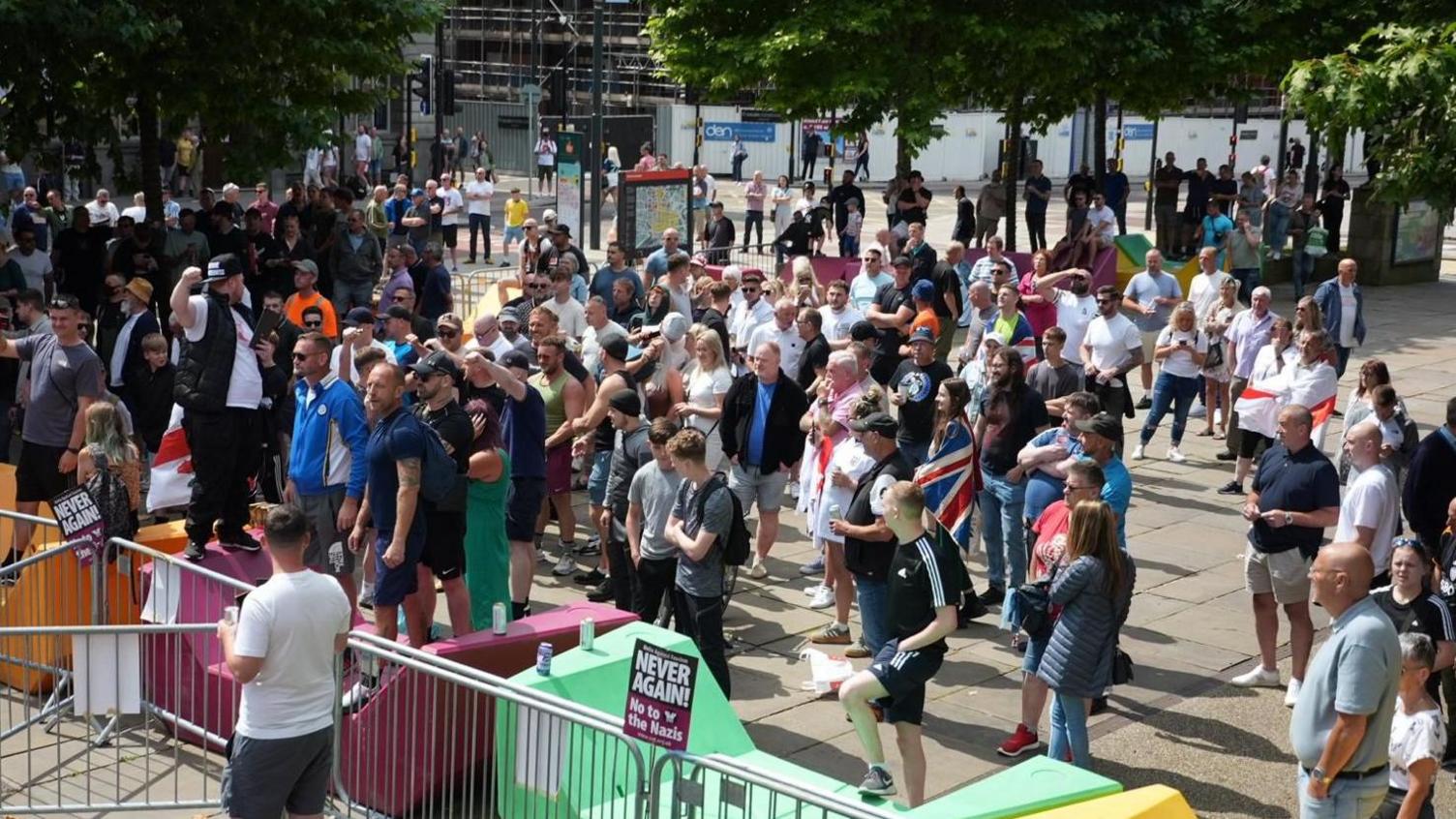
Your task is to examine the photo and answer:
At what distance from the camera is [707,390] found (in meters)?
11.6

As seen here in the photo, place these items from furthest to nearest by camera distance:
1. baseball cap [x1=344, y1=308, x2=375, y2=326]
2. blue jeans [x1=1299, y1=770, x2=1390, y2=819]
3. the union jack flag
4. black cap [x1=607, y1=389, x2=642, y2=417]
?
1. baseball cap [x1=344, y1=308, x2=375, y2=326]
2. the union jack flag
3. black cap [x1=607, y1=389, x2=642, y2=417]
4. blue jeans [x1=1299, y1=770, x2=1390, y2=819]

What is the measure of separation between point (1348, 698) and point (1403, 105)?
281 inches

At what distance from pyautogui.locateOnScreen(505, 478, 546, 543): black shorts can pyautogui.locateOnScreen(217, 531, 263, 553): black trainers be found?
1533mm

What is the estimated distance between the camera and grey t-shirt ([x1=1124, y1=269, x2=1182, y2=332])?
16609mm

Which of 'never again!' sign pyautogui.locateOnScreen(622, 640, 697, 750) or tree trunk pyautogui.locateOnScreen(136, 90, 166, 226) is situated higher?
tree trunk pyautogui.locateOnScreen(136, 90, 166, 226)

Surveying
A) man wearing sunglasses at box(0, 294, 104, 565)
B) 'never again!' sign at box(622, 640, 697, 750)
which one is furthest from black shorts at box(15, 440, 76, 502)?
'never again!' sign at box(622, 640, 697, 750)

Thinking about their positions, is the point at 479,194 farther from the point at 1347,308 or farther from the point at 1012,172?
the point at 1347,308

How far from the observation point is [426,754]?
25.5 feet

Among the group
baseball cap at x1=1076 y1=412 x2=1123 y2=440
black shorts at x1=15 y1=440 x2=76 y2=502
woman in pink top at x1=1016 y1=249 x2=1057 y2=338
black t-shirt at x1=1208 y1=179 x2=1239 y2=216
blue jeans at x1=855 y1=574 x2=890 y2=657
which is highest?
black t-shirt at x1=1208 y1=179 x2=1239 y2=216

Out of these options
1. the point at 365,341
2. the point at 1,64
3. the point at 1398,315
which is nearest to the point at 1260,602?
the point at 365,341

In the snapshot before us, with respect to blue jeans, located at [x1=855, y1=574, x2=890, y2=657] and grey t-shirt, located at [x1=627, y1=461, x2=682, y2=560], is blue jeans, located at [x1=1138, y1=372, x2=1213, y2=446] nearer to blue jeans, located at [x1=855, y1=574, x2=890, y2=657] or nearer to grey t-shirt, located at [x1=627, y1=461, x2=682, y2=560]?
blue jeans, located at [x1=855, y1=574, x2=890, y2=657]

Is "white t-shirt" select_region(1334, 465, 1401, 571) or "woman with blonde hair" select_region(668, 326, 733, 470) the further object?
"woman with blonde hair" select_region(668, 326, 733, 470)

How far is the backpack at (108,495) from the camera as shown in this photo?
30.2 ft

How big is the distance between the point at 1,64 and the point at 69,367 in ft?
24.0
